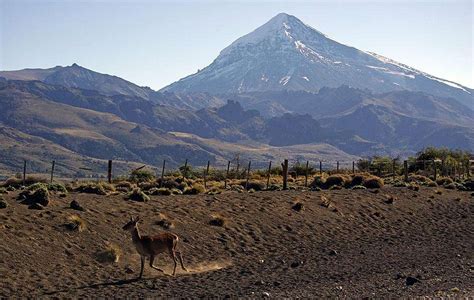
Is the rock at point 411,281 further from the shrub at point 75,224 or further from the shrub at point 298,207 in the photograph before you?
the shrub at point 298,207

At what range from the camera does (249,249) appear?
81.6ft

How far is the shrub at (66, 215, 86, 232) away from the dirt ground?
0.70 feet

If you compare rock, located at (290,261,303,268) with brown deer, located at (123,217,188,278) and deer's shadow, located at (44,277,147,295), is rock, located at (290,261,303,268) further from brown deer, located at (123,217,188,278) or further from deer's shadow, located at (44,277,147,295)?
deer's shadow, located at (44,277,147,295)

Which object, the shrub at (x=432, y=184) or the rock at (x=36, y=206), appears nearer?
the rock at (x=36, y=206)

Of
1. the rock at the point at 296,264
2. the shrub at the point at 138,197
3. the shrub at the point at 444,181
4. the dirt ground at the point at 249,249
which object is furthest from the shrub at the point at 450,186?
the rock at the point at 296,264

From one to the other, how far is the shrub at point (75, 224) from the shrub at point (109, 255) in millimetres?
1725

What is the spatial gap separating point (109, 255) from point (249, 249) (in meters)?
5.67

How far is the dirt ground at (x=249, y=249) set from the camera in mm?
18844

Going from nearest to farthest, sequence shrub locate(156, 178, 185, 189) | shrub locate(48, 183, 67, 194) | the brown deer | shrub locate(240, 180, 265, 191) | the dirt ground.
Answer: the dirt ground < the brown deer < shrub locate(48, 183, 67, 194) < shrub locate(156, 178, 185, 189) < shrub locate(240, 180, 265, 191)

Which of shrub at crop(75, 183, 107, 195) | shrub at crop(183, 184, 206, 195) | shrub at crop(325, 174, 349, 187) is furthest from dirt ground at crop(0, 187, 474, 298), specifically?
shrub at crop(325, 174, 349, 187)

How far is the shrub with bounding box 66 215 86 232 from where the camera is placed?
22844 millimetres

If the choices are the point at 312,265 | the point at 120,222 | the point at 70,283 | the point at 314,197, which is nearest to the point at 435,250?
the point at 312,265

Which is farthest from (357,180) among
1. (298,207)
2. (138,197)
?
(138,197)

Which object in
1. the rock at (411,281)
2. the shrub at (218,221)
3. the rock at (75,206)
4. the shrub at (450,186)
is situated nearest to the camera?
the rock at (411,281)
